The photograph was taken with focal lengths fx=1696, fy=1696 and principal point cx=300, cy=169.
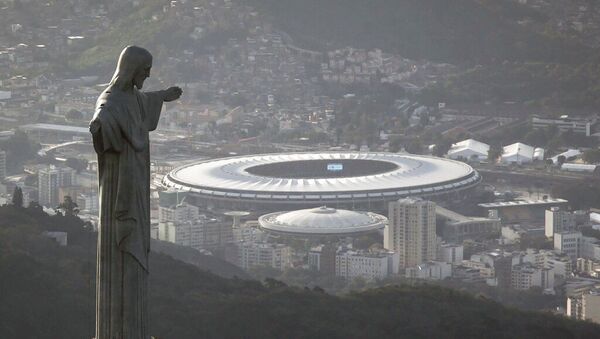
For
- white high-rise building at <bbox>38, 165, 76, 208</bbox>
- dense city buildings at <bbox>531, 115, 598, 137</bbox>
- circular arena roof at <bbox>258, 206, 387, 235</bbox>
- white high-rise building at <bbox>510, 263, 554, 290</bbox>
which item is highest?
dense city buildings at <bbox>531, 115, 598, 137</bbox>

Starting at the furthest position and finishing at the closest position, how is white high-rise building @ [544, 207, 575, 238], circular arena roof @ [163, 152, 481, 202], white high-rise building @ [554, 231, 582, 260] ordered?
circular arena roof @ [163, 152, 481, 202]
white high-rise building @ [544, 207, 575, 238]
white high-rise building @ [554, 231, 582, 260]

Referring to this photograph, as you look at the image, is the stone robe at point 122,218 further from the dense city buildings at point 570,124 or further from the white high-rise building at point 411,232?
the dense city buildings at point 570,124

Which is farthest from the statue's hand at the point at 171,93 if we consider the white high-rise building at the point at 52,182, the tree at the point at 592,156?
the tree at the point at 592,156

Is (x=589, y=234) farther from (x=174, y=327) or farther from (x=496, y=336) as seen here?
(x=174, y=327)

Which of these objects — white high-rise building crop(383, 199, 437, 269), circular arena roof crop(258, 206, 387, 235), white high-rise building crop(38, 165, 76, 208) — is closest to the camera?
white high-rise building crop(383, 199, 437, 269)

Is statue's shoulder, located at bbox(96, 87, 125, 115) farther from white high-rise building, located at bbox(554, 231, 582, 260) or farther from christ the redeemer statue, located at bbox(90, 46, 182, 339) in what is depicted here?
white high-rise building, located at bbox(554, 231, 582, 260)

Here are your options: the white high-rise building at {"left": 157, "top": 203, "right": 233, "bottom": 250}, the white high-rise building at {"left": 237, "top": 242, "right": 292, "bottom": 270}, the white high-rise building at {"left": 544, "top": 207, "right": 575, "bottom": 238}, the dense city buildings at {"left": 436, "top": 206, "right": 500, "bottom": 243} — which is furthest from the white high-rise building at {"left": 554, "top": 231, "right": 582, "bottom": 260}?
the white high-rise building at {"left": 157, "top": 203, "right": 233, "bottom": 250}

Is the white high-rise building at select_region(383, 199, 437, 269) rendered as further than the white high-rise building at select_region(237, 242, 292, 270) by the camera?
Yes
